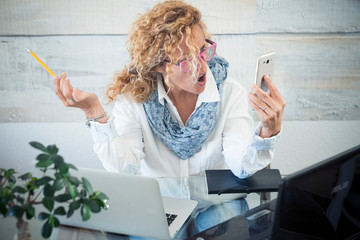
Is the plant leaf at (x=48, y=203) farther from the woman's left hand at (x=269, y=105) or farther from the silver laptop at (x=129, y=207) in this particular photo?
the woman's left hand at (x=269, y=105)

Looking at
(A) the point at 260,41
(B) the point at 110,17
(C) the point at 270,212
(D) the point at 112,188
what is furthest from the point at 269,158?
(B) the point at 110,17

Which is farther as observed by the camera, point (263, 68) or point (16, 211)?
point (263, 68)

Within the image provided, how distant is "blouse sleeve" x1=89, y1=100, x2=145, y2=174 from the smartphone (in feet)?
1.90

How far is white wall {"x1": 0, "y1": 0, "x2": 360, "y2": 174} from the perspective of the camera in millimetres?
2484

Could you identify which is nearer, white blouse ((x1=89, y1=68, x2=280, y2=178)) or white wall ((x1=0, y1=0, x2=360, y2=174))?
white blouse ((x1=89, y1=68, x2=280, y2=178))

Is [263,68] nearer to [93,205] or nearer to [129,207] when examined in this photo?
[129,207]

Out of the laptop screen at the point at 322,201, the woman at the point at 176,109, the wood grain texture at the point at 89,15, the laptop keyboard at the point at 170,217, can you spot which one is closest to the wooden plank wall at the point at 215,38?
the wood grain texture at the point at 89,15

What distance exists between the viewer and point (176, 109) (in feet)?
5.72

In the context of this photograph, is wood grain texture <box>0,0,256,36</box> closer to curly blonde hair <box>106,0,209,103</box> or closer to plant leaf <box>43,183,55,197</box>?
curly blonde hair <box>106,0,209,103</box>

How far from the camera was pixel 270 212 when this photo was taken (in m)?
1.23

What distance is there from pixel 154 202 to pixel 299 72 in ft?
6.58

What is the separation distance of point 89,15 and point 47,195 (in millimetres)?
1943

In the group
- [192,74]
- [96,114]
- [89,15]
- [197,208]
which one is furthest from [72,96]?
[89,15]

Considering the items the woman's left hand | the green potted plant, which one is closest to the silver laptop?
the green potted plant
